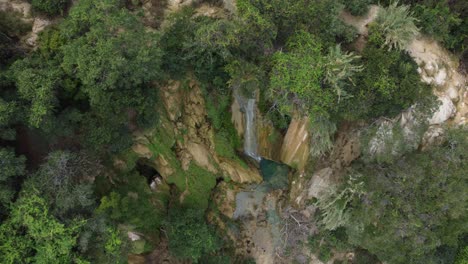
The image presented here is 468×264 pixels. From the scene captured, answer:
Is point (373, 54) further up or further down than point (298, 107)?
further up

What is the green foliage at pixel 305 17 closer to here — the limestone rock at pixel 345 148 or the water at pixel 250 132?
the water at pixel 250 132

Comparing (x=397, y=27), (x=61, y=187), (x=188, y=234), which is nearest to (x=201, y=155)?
(x=188, y=234)

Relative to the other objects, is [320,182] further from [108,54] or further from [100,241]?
[108,54]

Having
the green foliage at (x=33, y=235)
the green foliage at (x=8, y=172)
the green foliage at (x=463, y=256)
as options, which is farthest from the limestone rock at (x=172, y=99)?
the green foliage at (x=463, y=256)

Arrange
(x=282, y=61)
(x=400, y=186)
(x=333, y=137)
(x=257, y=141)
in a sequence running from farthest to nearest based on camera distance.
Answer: (x=257, y=141) < (x=333, y=137) < (x=400, y=186) < (x=282, y=61)

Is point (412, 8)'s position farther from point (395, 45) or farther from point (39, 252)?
point (39, 252)

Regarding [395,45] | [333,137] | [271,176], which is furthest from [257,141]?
[395,45]
